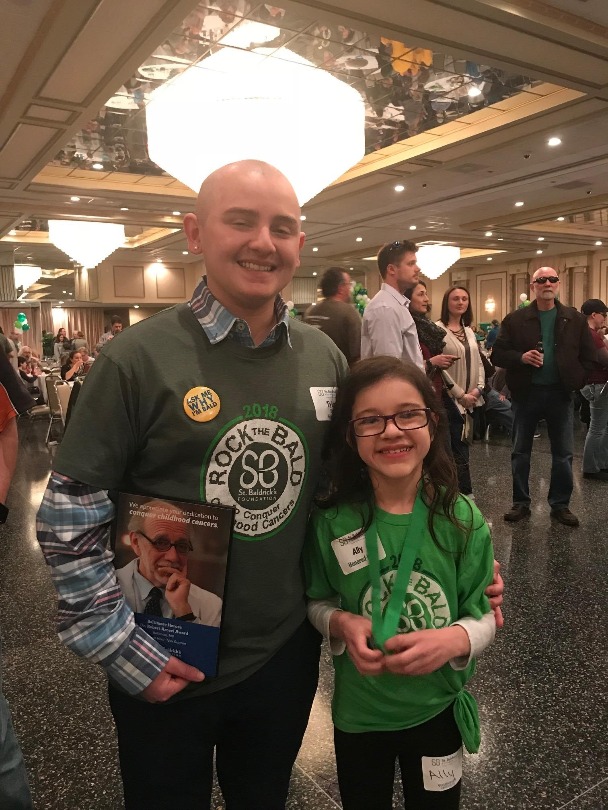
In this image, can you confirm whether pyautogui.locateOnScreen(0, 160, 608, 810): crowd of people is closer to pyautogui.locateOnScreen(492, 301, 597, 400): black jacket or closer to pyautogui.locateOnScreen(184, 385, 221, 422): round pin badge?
pyautogui.locateOnScreen(184, 385, 221, 422): round pin badge

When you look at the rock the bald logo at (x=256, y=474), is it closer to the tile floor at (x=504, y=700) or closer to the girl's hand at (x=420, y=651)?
the girl's hand at (x=420, y=651)

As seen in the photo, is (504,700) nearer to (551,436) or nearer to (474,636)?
(474,636)

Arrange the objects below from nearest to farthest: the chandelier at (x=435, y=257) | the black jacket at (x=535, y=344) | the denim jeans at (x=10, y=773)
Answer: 1. the denim jeans at (x=10, y=773)
2. the black jacket at (x=535, y=344)
3. the chandelier at (x=435, y=257)

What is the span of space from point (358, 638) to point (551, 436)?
3.32 meters

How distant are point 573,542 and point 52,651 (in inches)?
112

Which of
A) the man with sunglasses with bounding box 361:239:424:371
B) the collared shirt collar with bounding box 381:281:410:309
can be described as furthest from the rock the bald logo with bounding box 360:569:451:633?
the collared shirt collar with bounding box 381:281:410:309

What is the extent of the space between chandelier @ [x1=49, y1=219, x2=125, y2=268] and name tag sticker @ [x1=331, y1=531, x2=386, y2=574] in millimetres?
8910

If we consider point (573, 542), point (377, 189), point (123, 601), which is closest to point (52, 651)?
point (123, 601)

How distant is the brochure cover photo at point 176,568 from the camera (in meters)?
0.94

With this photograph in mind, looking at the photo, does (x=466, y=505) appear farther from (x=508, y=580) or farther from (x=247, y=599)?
(x=508, y=580)

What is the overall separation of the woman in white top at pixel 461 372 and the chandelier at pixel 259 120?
133cm

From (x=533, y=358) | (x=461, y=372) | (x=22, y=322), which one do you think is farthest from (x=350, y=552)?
(x=22, y=322)

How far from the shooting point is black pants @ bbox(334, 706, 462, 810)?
45.5 inches

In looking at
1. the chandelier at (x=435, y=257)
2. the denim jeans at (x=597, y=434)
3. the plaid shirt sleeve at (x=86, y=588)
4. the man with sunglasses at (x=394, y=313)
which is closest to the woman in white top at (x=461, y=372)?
the man with sunglasses at (x=394, y=313)
